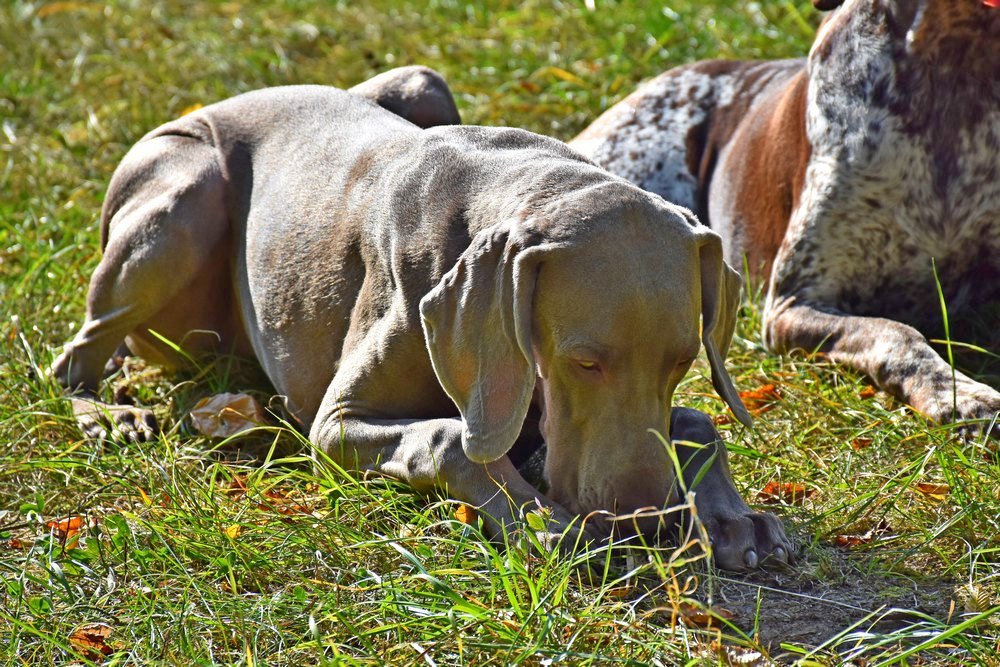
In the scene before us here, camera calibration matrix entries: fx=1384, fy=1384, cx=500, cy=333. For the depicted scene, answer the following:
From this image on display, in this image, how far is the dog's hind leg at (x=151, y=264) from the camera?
459 cm

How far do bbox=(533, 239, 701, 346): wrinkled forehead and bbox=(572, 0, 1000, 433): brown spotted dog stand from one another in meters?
1.45

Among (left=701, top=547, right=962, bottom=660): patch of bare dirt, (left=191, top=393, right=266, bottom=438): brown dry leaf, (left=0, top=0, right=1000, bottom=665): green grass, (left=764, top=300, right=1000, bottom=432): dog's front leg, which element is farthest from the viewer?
(left=191, top=393, right=266, bottom=438): brown dry leaf

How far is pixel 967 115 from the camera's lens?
4766 mm

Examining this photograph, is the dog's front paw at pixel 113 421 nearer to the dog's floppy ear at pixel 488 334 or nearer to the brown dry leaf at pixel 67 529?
the brown dry leaf at pixel 67 529

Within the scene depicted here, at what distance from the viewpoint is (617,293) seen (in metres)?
3.13

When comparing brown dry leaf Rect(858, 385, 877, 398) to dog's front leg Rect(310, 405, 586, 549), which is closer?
dog's front leg Rect(310, 405, 586, 549)

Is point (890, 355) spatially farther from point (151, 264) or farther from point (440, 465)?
point (151, 264)

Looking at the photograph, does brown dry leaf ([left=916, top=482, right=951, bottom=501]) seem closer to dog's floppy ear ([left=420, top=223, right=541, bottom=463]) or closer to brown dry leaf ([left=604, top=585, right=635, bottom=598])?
brown dry leaf ([left=604, top=585, right=635, bottom=598])

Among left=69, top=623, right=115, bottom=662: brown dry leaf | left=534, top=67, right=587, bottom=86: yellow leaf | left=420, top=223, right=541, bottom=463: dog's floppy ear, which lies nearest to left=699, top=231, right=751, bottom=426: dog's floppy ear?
left=420, top=223, right=541, bottom=463: dog's floppy ear

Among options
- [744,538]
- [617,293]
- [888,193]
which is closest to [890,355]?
[888,193]

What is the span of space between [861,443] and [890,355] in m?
0.45

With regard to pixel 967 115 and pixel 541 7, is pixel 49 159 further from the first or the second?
pixel 967 115

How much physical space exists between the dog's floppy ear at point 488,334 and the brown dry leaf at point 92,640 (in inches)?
36.5

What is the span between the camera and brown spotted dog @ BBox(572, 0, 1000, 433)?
4.71 metres
